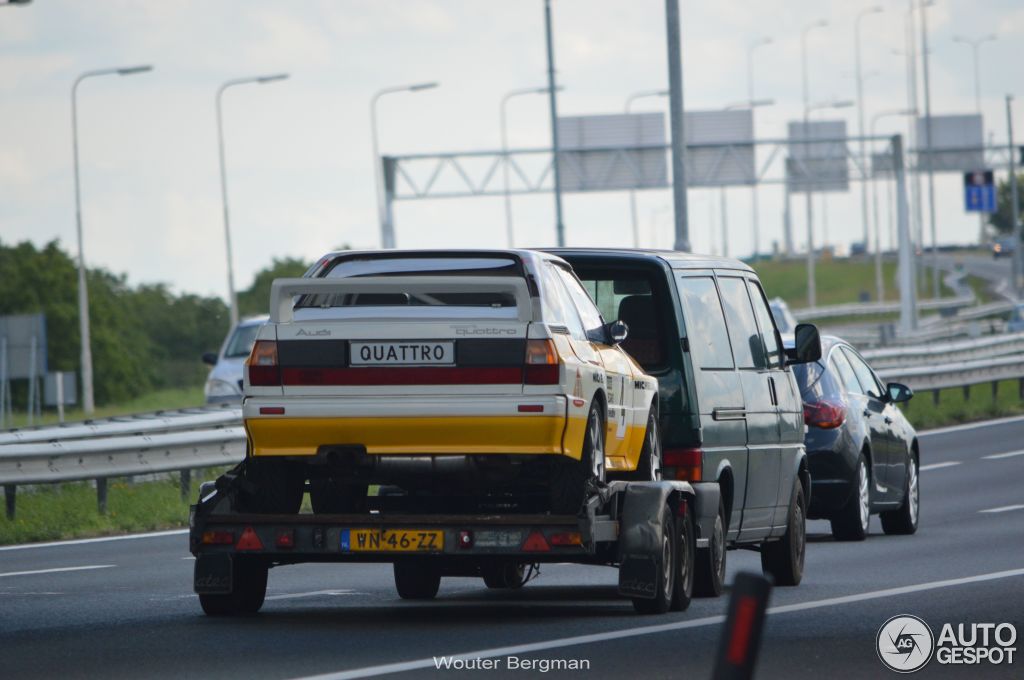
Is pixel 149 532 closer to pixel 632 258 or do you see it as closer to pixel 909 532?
pixel 909 532

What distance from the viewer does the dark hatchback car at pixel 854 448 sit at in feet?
57.2

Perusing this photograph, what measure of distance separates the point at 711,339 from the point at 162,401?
46.1 metres

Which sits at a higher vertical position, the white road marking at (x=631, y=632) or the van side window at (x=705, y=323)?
the van side window at (x=705, y=323)

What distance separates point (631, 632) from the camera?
1045 centimetres

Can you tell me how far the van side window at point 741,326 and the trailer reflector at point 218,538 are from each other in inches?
142

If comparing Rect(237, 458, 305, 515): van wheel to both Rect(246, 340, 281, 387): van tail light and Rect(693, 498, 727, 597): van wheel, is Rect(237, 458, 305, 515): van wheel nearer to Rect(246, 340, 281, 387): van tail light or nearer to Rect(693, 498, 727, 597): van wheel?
Rect(246, 340, 281, 387): van tail light

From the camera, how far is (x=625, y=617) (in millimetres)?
11227

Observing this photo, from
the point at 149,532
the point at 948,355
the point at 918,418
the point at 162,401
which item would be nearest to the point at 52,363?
the point at 162,401

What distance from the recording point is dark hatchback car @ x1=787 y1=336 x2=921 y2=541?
57.2 ft

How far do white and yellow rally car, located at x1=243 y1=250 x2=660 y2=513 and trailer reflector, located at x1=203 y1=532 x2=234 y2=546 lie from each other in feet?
1.10

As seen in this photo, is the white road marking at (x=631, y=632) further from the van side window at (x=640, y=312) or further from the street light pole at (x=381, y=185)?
the street light pole at (x=381, y=185)

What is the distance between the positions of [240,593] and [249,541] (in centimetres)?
59

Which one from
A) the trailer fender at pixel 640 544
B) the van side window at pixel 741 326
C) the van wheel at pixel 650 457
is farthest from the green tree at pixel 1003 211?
the trailer fender at pixel 640 544

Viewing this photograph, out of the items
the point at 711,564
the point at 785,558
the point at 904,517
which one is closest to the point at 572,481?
the point at 711,564
